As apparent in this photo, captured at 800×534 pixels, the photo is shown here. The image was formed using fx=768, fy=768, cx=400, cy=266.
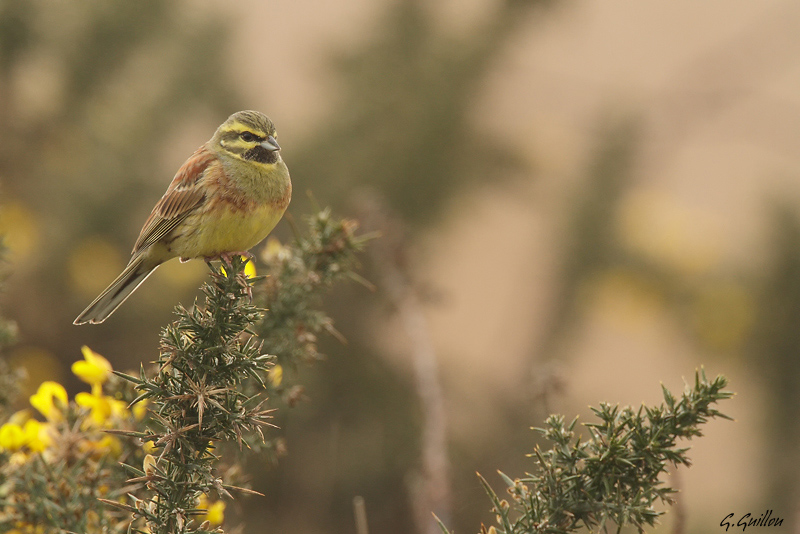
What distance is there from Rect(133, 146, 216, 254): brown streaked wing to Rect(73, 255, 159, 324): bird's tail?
6cm

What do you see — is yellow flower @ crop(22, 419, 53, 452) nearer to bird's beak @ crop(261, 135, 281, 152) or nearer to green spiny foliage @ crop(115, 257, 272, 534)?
green spiny foliage @ crop(115, 257, 272, 534)

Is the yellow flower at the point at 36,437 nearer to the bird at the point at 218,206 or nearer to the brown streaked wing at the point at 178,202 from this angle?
the bird at the point at 218,206

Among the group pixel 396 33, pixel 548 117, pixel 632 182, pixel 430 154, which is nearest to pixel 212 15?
pixel 396 33

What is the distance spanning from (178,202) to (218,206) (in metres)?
0.17

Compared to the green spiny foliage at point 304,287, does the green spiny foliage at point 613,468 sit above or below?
below

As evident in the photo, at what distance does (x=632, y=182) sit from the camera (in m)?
5.48

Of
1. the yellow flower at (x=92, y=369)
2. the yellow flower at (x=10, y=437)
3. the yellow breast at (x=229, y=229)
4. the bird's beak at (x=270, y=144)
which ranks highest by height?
the bird's beak at (x=270, y=144)

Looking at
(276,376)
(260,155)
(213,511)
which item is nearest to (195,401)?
(213,511)

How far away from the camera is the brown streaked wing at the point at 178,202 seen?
2.39 m

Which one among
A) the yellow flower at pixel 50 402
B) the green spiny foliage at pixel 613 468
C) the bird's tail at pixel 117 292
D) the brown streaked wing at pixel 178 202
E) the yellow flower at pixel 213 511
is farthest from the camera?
the brown streaked wing at pixel 178 202

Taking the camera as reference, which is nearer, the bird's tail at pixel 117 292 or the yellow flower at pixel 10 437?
the yellow flower at pixel 10 437

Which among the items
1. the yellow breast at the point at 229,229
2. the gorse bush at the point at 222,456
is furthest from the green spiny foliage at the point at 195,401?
the yellow breast at the point at 229,229

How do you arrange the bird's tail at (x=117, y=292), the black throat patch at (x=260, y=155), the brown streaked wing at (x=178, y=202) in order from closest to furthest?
the bird's tail at (x=117, y=292) < the brown streaked wing at (x=178, y=202) < the black throat patch at (x=260, y=155)

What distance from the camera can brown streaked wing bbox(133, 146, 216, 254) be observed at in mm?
2393
